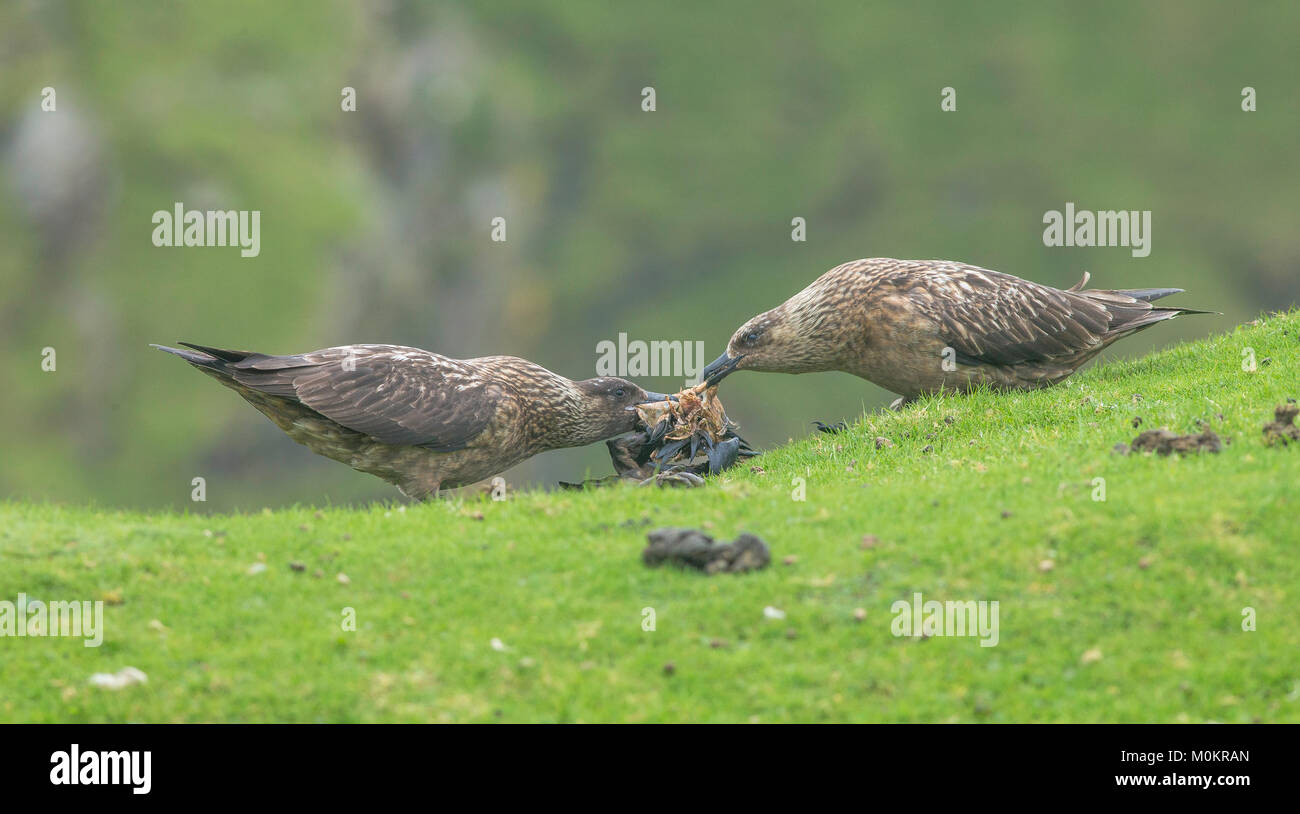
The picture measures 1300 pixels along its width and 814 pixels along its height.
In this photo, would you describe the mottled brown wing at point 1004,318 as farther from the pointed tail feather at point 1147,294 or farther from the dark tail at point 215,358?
the dark tail at point 215,358

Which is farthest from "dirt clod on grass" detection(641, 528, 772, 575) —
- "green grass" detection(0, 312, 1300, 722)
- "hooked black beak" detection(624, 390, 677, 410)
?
"hooked black beak" detection(624, 390, 677, 410)

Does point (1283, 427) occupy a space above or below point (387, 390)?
below

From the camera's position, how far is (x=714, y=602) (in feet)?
26.1

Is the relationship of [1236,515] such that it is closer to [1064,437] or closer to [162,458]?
[1064,437]

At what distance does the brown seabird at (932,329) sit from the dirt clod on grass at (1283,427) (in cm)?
375

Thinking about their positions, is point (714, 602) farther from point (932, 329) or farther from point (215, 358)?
point (215, 358)

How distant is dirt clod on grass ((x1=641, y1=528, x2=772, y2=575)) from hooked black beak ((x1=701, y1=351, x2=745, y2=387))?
526cm

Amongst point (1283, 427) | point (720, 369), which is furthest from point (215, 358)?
point (1283, 427)

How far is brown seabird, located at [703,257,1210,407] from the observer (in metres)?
13.2

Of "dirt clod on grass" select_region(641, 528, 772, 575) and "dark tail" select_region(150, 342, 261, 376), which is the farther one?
"dark tail" select_region(150, 342, 261, 376)

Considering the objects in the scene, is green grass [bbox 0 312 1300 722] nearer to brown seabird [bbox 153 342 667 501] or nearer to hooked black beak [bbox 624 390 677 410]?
brown seabird [bbox 153 342 667 501]

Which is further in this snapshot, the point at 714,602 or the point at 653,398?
the point at 653,398

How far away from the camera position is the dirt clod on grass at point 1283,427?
9.55 m

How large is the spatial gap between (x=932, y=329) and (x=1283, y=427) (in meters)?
4.06
